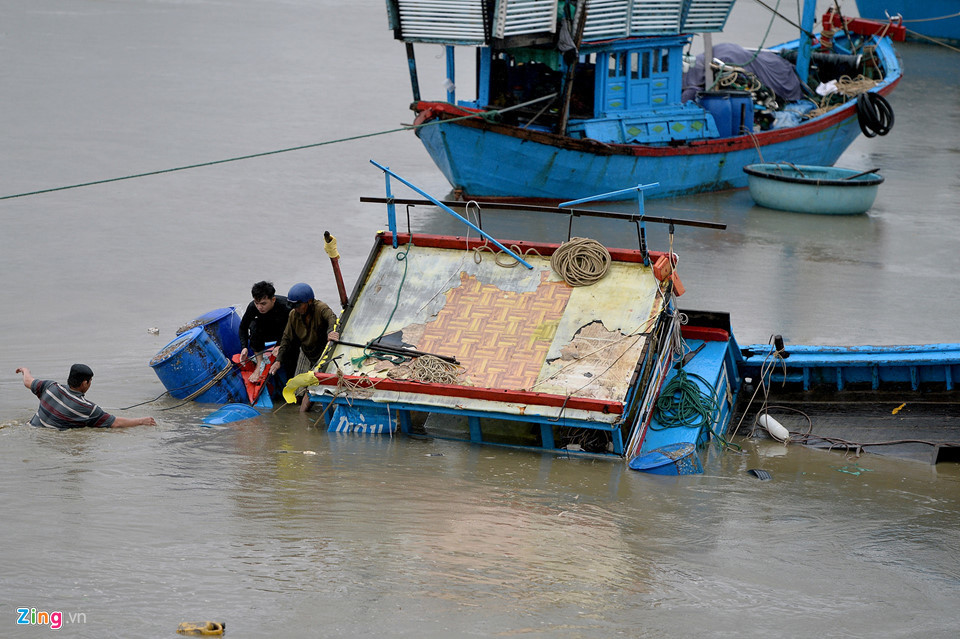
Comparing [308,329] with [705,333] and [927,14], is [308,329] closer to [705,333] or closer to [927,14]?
[705,333]

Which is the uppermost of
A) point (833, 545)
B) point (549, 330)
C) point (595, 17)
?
point (595, 17)

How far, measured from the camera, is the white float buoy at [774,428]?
8766mm

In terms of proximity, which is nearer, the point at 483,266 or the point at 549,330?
the point at 549,330

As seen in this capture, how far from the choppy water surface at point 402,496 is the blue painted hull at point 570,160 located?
69 cm

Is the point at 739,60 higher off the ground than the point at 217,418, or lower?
higher

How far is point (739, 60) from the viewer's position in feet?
67.5

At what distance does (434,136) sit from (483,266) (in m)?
8.43

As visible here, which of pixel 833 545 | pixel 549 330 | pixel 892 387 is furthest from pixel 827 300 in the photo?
pixel 833 545

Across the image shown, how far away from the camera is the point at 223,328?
30.6 ft

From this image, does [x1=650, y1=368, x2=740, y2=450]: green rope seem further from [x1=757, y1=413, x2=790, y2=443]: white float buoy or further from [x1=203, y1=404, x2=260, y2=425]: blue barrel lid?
[x1=203, y1=404, x2=260, y2=425]: blue barrel lid

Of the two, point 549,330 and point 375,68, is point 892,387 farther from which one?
point 375,68

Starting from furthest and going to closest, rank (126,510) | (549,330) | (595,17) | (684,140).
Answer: (684,140) < (595,17) < (549,330) < (126,510)

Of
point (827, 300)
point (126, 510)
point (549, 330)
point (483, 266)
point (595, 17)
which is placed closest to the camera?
point (126, 510)

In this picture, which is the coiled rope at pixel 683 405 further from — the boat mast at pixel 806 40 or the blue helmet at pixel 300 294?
the boat mast at pixel 806 40
